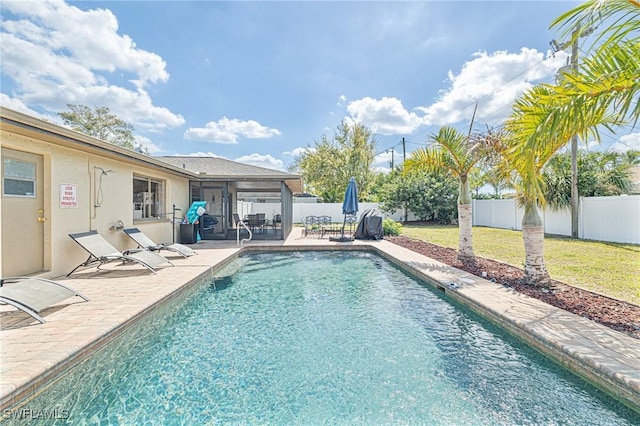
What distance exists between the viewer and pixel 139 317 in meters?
4.02

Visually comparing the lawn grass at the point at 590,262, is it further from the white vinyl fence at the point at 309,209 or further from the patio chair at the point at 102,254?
the white vinyl fence at the point at 309,209

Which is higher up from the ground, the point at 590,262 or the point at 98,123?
the point at 98,123

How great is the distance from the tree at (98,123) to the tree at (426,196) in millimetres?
21267

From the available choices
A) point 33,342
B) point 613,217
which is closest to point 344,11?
point 33,342

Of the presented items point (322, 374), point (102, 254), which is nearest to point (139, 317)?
point (322, 374)

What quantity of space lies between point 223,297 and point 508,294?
5.01m

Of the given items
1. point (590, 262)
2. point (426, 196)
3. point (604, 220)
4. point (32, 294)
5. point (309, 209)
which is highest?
point (426, 196)

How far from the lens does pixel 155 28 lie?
9.96 meters

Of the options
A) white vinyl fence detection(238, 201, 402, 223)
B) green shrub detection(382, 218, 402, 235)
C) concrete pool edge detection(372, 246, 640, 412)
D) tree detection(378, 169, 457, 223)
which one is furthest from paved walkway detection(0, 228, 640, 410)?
white vinyl fence detection(238, 201, 402, 223)

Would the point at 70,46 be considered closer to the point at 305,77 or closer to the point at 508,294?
the point at 305,77

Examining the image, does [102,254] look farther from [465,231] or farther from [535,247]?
[535,247]

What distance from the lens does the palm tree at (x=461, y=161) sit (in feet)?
23.8

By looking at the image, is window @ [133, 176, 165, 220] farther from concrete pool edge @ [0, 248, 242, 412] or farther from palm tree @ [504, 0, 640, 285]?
palm tree @ [504, 0, 640, 285]

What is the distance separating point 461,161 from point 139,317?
731cm
